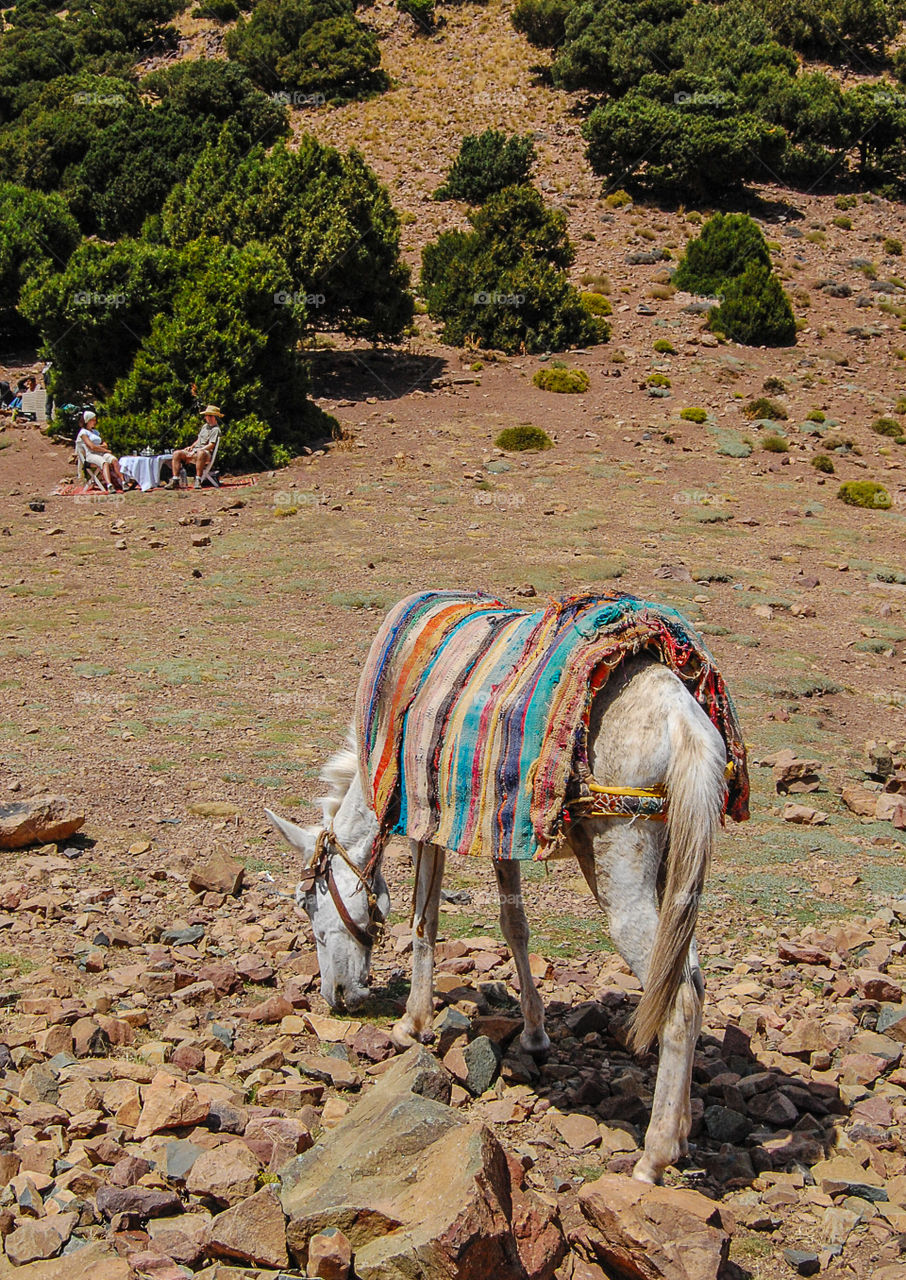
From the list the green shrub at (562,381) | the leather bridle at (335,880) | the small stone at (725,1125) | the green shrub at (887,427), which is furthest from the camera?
the green shrub at (562,381)

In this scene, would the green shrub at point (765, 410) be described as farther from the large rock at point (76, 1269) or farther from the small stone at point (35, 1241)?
the large rock at point (76, 1269)

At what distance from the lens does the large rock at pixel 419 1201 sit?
338 centimetres

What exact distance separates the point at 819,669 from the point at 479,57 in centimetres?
6232

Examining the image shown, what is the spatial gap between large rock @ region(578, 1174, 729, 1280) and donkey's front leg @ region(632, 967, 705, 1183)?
32cm

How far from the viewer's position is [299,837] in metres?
5.68

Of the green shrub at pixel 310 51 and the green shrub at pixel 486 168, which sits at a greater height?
the green shrub at pixel 310 51

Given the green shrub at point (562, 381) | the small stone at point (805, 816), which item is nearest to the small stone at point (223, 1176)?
the small stone at point (805, 816)

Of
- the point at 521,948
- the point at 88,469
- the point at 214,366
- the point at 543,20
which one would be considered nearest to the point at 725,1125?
the point at 521,948

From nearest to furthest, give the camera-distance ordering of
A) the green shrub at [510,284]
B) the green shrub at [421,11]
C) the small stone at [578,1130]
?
the small stone at [578,1130]
the green shrub at [510,284]
the green shrub at [421,11]

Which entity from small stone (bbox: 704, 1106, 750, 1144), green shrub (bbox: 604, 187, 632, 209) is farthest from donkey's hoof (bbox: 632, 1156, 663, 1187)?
green shrub (bbox: 604, 187, 632, 209)

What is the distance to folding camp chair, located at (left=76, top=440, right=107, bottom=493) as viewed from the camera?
21.6m

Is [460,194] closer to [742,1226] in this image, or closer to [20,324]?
[20,324]

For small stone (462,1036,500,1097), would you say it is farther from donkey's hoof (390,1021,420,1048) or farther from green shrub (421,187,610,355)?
green shrub (421,187,610,355)

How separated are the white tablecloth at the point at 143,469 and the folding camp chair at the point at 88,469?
0.46m
